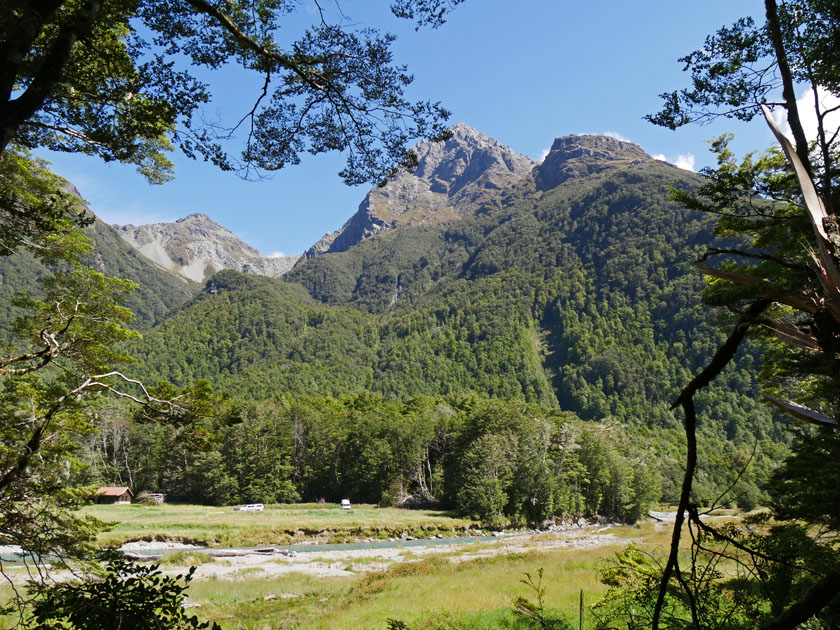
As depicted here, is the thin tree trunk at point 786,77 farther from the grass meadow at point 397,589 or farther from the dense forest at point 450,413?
the grass meadow at point 397,589

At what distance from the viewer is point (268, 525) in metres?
38.7

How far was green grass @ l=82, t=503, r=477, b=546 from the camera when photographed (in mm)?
33906

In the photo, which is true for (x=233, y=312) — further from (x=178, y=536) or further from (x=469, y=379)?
(x=178, y=536)

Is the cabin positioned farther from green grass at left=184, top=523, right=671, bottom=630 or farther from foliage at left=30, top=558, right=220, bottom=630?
foliage at left=30, top=558, right=220, bottom=630

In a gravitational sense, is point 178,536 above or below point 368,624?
below

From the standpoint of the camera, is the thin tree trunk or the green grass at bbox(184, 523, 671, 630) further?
the green grass at bbox(184, 523, 671, 630)

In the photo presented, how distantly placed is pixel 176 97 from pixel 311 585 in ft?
70.9

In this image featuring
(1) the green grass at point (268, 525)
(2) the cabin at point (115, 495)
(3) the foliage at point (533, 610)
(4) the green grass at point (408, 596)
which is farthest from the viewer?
(2) the cabin at point (115, 495)

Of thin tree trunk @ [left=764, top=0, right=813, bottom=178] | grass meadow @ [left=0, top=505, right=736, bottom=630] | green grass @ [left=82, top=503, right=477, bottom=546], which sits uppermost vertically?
thin tree trunk @ [left=764, top=0, right=813, bottom=178]

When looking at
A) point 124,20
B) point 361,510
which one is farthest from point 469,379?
point 124,20

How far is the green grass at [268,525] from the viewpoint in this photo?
33.9 meters

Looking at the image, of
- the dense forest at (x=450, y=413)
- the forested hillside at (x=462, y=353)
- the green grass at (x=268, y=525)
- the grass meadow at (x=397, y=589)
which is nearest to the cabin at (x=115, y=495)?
the dense forest at (x=450, y=413)

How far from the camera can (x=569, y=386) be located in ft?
545

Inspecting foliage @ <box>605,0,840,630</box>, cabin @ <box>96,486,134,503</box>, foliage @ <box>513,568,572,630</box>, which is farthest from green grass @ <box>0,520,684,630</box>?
cabin @ <box>96,486,134,503</box>
